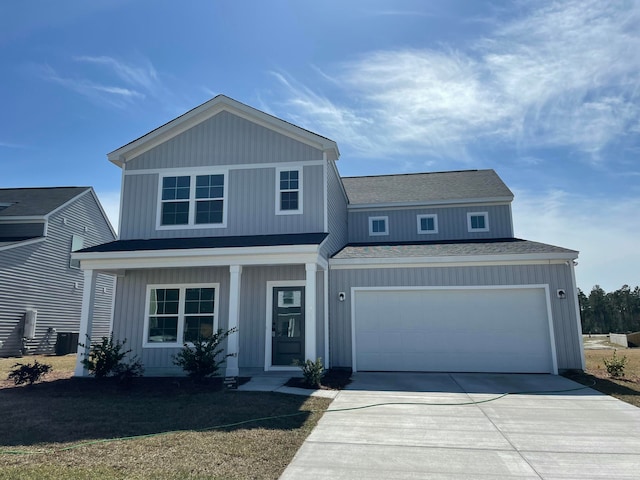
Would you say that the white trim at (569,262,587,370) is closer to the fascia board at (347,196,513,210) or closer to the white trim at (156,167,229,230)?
the fascia board at (347,196,513,210)

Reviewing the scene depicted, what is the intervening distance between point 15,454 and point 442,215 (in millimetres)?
14068

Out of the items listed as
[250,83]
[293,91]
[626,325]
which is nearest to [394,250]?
[293,91]

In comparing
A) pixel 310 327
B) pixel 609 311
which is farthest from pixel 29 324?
pixel 609 311

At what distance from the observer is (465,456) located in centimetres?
466

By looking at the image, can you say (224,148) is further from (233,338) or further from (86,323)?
(86,323)

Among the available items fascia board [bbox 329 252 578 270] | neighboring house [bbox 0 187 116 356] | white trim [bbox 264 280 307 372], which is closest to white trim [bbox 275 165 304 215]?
fascia board [bbox 329 252 578 270]

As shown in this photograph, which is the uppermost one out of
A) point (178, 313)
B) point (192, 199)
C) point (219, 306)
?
point (192, 199)

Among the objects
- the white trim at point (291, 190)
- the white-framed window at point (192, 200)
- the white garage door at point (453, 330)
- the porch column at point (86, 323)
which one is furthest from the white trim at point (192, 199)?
the white garage door at point (453, 330)

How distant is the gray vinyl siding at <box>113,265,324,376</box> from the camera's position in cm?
1094

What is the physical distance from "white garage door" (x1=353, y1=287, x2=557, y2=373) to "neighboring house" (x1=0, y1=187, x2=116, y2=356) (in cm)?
984

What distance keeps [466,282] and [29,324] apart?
17.1 metres

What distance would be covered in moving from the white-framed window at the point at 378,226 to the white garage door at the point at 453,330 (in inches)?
200

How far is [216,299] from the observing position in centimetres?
1120

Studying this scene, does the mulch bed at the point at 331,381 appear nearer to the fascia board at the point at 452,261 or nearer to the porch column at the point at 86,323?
the fascia board at the point at 452,261
